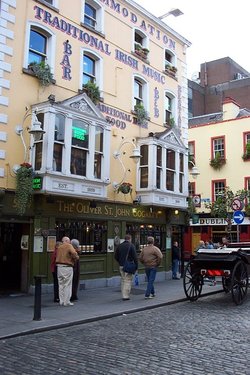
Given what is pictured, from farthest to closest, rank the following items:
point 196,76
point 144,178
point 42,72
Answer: point 196,76 → point 144,178 → point 42,72

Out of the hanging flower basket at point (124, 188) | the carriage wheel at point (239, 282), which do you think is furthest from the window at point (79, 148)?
the carriage wheel at point (239, 282)

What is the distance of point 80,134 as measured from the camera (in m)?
13.4

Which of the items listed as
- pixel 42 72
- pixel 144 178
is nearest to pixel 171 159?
pixel 144 178

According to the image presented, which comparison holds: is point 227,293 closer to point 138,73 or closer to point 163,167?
point 163,167

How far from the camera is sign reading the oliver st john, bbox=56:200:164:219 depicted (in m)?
13.5

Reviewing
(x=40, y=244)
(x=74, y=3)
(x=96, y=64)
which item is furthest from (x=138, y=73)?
(x=40, y=244)

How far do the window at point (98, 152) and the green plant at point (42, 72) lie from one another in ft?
7.35

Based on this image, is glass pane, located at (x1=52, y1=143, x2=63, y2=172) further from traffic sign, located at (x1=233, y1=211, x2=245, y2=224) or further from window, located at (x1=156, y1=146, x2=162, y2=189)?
traffic sign, located at (x1=233, y1=211, x2=245, y2=224)

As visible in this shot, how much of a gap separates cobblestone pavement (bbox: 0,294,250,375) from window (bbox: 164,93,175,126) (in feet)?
35.3

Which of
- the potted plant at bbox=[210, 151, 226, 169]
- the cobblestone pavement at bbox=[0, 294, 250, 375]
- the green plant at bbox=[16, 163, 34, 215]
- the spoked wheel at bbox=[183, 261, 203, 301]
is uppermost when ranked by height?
the potted plant at bbox=[210, 151, 226, 169]

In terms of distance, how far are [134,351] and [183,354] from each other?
0.77 meters

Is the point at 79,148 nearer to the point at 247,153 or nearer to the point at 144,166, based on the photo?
the point at 144,166

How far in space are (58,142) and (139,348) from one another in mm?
7318

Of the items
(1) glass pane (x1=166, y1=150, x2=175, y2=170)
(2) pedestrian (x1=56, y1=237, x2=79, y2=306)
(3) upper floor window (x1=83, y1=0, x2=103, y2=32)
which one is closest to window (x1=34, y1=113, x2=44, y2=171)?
(2) pedestrian (x1=56, y1=237, x2=79, y2=306)
